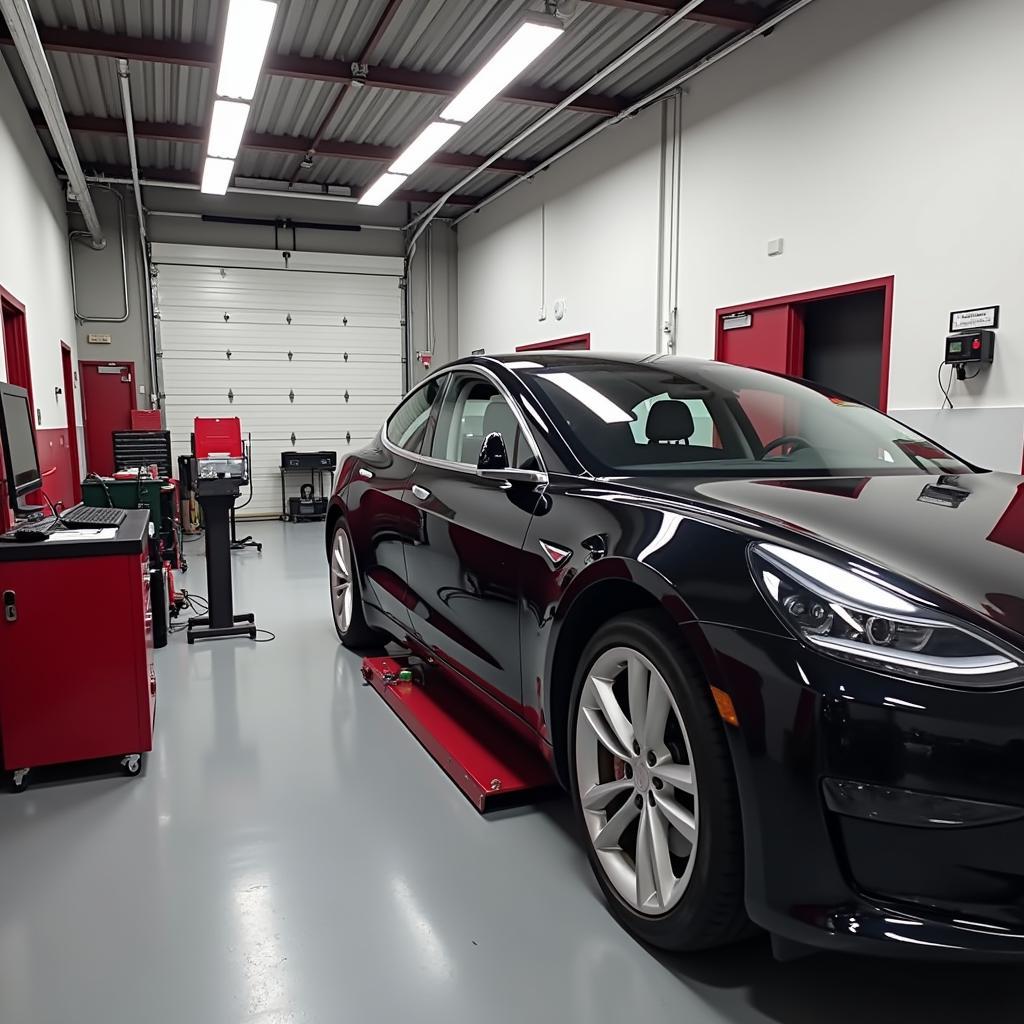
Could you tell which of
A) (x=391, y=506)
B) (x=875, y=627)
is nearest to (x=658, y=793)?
(x=875, y=627)

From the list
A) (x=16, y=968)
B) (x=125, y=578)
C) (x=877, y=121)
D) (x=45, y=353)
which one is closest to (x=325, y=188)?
(x=45, y=353)

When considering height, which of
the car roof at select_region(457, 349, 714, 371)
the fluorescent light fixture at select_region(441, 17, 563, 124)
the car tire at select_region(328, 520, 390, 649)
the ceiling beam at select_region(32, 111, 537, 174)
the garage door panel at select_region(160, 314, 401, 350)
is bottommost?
the car tire at select_region(328, 520, 390, 649)

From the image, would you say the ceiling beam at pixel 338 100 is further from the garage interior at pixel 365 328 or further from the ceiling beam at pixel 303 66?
the ceiling beam at pixel 303 66

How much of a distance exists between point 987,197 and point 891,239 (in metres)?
0.65

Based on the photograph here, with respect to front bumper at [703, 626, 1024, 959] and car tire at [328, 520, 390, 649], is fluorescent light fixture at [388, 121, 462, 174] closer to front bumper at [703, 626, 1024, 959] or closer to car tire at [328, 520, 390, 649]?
car tire at [328, 520, 390, 649]

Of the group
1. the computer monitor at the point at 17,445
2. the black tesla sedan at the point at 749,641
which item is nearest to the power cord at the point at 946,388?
Answer: the black tesla sedan at the point at 749,641

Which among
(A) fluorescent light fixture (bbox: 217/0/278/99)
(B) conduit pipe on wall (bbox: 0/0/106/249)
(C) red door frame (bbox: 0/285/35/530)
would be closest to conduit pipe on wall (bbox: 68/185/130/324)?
(B) conduit pipe on wall (bbox: 0/0/106/249)

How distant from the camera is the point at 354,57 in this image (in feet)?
22.0

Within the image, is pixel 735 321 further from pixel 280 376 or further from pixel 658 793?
pixel 280 376

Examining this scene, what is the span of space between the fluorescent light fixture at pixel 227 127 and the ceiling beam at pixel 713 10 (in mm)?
3106

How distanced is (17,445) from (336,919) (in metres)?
1.86

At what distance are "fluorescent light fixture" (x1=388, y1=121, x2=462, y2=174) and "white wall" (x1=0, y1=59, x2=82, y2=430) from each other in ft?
11.0

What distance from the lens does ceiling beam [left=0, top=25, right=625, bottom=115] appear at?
6051 mm

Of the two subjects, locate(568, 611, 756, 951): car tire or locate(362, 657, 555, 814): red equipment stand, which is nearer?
locate(568, 611, 756, 951): car tire
